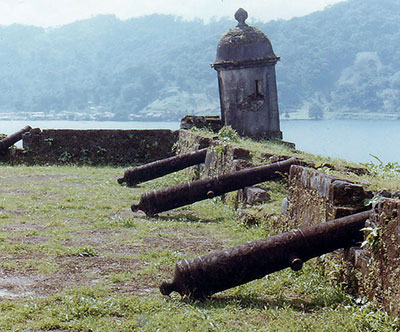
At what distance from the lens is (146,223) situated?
841 cm

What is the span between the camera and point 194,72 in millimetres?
115438

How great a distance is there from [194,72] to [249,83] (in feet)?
326

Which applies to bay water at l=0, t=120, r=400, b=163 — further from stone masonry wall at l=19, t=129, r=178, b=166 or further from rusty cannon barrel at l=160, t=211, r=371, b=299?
rusty cannon barrel at l=160, t=211, r=371, b=299

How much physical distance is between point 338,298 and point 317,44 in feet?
375

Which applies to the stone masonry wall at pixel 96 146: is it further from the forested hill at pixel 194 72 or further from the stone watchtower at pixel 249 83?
the forested hill at pixel 194 72

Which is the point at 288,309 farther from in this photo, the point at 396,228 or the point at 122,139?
the point at 122,139

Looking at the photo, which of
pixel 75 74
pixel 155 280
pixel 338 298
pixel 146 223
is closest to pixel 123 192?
pixel 146 223

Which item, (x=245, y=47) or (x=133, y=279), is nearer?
(x=133, y=279)

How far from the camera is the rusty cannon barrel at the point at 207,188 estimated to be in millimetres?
8469

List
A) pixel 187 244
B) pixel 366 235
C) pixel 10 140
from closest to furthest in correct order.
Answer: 1. pixel 366 235
2. pixel 187 244
3. pixel 10 140

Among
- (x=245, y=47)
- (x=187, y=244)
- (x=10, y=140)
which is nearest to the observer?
(x=187, y=244)

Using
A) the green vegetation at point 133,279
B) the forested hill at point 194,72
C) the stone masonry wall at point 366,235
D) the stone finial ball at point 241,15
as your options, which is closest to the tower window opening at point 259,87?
the stone finial ball at point 241,15

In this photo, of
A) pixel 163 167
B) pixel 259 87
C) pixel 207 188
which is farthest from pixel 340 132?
pixel 207 188

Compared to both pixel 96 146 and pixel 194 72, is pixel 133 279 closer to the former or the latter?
pixel 96 146
